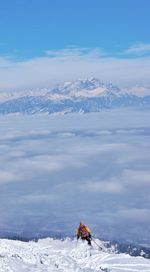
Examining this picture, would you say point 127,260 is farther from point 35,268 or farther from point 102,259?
point 35,268

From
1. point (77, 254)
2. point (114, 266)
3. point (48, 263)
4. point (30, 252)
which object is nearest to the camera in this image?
point (48, 263)

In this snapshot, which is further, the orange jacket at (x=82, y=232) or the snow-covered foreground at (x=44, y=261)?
the orange jacket at (x=82, y=232)

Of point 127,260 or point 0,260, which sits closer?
point 0,260

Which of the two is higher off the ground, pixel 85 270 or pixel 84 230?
pixel 84 230

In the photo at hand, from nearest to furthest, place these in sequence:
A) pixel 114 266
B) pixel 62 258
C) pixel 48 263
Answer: pixel 48 263, pixel 62 258, pixel 114 266

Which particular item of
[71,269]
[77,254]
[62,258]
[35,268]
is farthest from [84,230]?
[77,254]

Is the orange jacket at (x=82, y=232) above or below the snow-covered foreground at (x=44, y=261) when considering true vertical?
above

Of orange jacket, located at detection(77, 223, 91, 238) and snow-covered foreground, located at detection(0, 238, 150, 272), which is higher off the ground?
orange jacket, located at detection(77, 223, 91, 238)

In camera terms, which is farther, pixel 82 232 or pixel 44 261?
pixel 44 261

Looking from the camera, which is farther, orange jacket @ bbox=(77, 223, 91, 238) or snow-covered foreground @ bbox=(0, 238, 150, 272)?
orange jacket @ bbox=(77, 223, 91, 238)

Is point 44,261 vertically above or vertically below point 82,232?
below
